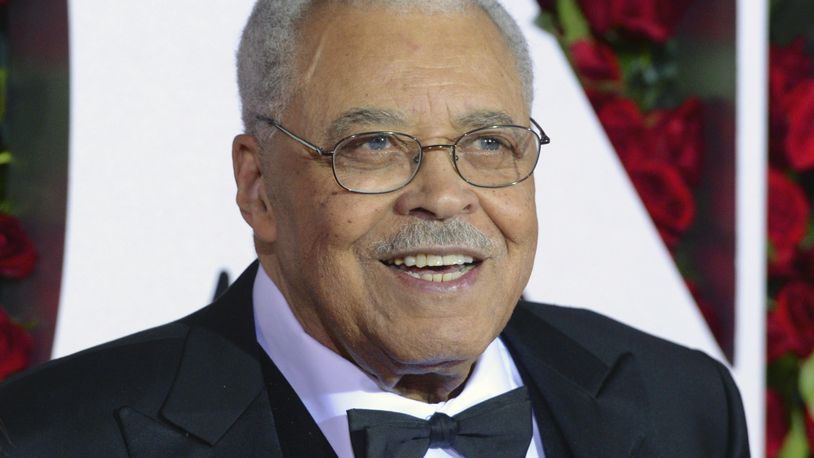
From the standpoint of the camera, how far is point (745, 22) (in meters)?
2.74

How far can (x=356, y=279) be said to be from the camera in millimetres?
1820

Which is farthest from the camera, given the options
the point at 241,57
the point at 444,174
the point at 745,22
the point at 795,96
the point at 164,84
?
the point at 795,96

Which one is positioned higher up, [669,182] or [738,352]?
[669,182]

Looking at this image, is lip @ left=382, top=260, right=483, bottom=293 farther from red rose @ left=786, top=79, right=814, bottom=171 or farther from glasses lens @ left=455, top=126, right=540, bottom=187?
red rose @ left=786, top=79, right=814, bottom=171

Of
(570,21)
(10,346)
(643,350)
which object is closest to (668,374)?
(643,350)

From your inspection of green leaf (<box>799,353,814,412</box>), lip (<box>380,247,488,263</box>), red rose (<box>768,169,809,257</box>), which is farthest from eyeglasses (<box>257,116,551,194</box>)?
green leaf (<box>799,353,814,412</box>)

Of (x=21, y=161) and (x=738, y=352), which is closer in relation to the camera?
(x=21, y=161)

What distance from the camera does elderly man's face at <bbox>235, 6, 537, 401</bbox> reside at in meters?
1.80

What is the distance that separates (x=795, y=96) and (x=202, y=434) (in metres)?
1.89

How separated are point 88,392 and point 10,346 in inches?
23.2

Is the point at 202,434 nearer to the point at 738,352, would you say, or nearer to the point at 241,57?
the point at 241,57

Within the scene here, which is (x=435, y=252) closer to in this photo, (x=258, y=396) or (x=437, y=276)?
(x=437, y=276)

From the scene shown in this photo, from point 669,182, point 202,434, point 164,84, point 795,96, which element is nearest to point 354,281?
point 202,434

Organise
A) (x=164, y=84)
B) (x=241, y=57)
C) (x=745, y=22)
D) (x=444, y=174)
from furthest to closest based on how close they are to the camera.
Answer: (x=745, y=22)
(x=164, y=84)
(x=241, y=57)
(x=444, y=174)
